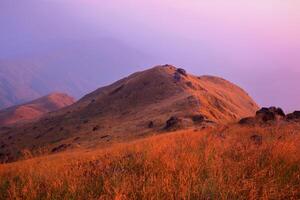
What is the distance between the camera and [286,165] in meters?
7.08

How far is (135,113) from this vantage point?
4403 centimetres

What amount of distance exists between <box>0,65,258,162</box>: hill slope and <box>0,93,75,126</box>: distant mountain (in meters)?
51.8

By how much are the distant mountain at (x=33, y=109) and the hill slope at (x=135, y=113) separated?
2038 inches

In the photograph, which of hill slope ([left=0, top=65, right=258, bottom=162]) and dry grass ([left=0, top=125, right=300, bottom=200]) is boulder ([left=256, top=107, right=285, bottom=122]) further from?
dry grass ([left=0, top=125, right=300, bottom=200])

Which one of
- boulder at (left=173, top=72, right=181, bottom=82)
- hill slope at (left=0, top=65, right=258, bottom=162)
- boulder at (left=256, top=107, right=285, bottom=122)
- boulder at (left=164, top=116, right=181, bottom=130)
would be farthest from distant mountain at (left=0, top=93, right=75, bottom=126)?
boulder at (left=256, top=107, right=285, bottom=122)

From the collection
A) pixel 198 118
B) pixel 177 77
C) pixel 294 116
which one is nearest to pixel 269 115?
pixel 294 116

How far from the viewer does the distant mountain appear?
387ft

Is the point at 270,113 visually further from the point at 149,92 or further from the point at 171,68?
the point at 171,68

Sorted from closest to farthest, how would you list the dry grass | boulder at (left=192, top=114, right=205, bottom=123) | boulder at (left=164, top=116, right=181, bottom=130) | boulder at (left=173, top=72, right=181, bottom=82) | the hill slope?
the dry grass, boulder at (left=164, top=116, right=181, bottom=130), boulder at (left=192, top=114, right=205, bottom=123), the hill slope, boulder at (left=173, top=72, right=181, bottom=82)

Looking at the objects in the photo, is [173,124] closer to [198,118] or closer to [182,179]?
[198,118]

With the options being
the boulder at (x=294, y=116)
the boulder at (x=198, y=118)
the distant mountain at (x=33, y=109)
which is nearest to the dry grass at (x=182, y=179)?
the boulder at (x=294, y=116)

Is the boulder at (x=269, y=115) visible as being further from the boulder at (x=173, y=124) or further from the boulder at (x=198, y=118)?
the boulder at (x=198, y=118)

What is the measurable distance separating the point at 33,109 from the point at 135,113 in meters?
96.3

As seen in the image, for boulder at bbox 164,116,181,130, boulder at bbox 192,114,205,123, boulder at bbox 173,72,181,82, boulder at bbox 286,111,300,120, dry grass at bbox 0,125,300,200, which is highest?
boulder at bbox 173,72,181,82
